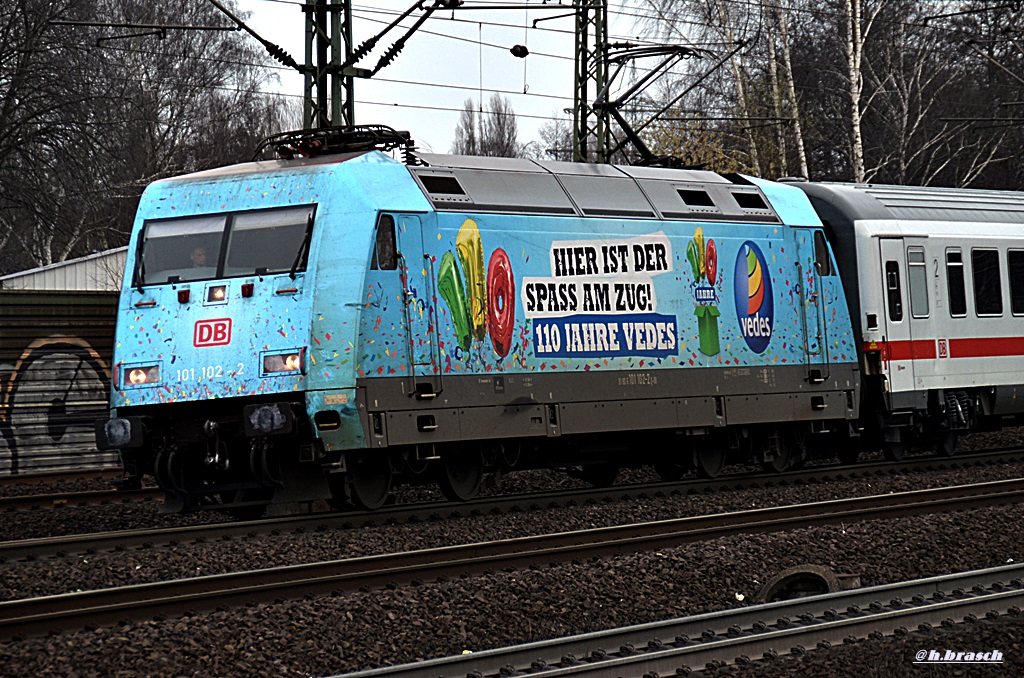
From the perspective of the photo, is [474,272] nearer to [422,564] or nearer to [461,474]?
[461,474]

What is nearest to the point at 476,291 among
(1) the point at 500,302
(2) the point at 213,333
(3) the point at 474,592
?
(1) the point at 500,302

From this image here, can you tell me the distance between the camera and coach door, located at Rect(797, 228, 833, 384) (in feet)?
50.9

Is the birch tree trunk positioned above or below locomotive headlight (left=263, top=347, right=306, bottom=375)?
above

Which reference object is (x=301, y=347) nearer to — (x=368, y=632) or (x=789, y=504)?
(x=368, y=632)

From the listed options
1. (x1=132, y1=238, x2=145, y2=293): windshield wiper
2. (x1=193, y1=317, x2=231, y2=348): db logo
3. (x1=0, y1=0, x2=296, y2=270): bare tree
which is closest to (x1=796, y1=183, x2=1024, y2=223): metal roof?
(x1=193, y1=317, x2=231, y2=348): db logo

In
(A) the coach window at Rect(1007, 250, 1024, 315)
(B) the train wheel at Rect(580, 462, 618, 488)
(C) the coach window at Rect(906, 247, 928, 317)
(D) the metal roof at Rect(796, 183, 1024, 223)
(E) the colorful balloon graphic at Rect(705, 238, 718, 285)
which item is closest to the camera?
(E) the colorful balloon graphic at Rect(705, 238, 718, 285)

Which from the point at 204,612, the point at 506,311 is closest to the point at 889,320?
the point at 506,311

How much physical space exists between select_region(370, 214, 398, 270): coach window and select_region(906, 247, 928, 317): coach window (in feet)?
25.1

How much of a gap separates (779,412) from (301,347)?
5.95 metres

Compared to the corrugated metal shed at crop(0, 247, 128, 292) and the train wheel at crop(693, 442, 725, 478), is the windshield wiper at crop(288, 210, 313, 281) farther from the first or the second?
the corrugated metal shed at crop(0, 247, 128, 292)

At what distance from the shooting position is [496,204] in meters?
13.0

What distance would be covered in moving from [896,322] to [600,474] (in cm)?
416

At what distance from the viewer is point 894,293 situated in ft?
54.9

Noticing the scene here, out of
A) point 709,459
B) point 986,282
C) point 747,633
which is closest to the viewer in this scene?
point 747,633
